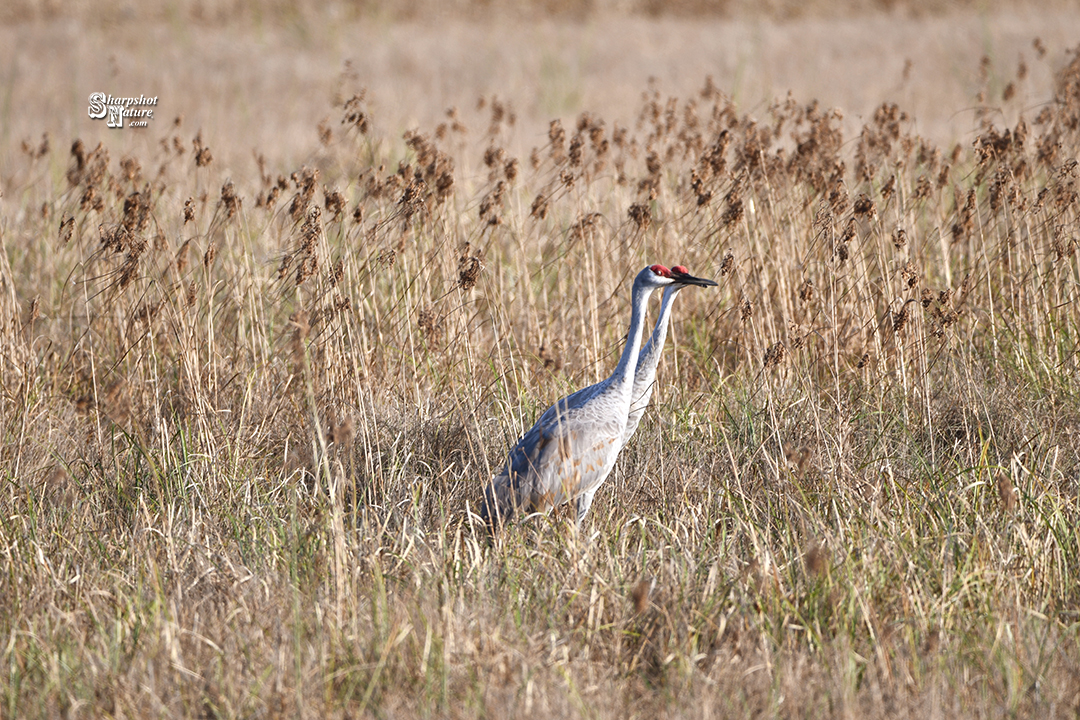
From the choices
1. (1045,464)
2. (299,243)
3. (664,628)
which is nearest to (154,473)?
(299,243)

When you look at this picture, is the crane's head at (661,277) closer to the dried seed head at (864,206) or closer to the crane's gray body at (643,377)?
the crane's gray body at (643,377)

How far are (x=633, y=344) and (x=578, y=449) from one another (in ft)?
1.49

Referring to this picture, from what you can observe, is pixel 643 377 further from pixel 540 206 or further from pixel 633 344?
pixel 540 206

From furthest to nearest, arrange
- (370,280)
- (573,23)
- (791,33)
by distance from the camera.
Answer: (573,23), (791,33), (370,280)

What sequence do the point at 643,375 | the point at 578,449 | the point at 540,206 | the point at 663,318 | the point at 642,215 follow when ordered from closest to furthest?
the point at 578,449
the point at 663,318
the point at 643,375
the point at 642,215
the point at 540,206

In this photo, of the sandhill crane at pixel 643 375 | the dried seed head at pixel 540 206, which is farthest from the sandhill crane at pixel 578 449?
the dried seed head at pixel 540 206

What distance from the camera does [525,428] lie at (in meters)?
4.23

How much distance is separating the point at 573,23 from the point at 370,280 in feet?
46.4

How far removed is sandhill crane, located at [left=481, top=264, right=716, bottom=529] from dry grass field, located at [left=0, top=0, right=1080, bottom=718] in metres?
0.13

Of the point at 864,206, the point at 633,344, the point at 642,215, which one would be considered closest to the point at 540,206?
the point at 642,215

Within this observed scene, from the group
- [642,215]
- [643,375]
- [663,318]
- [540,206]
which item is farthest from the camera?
[540,206]

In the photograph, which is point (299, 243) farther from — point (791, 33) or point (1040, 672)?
point (791, 33)

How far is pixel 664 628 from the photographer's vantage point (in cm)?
277

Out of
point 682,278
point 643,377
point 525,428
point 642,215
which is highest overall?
point 642,215
